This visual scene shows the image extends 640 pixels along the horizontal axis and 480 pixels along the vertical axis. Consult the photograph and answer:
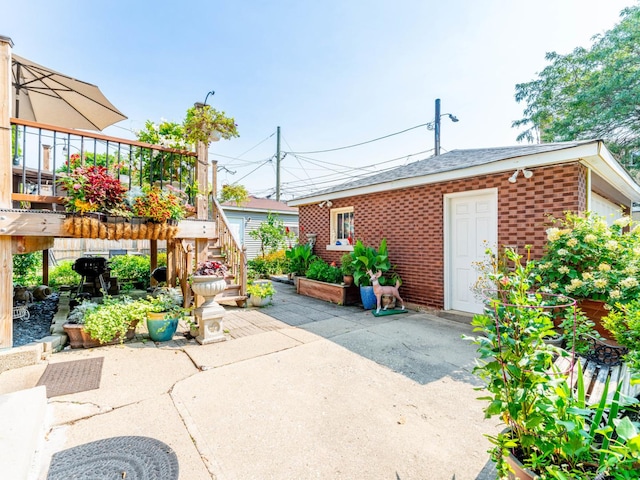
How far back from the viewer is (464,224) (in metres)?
5.75

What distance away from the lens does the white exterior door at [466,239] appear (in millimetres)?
5398

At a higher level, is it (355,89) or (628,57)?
(628,57)

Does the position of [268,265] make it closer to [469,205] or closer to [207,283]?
[207,283]

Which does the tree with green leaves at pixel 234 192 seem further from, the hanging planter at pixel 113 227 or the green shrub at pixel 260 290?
the hanging planter at pixel 113 227

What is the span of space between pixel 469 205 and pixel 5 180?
7117mm

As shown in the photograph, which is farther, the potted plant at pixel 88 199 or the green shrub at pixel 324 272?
the green shrub at pixel 324 272

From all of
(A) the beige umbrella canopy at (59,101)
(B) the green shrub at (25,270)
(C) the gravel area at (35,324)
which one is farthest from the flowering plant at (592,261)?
(B) the green shrub at (25,270)

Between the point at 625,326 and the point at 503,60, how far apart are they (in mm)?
9051

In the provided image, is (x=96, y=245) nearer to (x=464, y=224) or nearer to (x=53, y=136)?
(x=53, y=136)

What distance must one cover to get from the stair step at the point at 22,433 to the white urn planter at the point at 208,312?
1866 mm

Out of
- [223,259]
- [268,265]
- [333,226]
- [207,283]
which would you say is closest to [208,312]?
[207,283]

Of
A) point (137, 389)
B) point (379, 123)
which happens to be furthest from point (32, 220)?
point (379, 123)

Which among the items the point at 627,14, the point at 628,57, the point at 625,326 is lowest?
the point at 625,326

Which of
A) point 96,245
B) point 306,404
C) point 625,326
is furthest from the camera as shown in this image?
point 96,245
